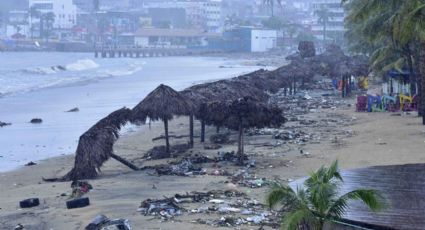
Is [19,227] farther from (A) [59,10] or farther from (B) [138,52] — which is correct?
(A) [59,10]

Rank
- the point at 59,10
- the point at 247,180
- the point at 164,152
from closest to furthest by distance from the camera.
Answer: the point at 247,180
the point at 164,152
the point at 59,10

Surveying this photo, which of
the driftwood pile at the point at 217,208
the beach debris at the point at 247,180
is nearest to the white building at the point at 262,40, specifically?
the beach debris at the point at 247,180

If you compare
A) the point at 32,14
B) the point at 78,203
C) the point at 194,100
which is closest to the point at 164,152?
the point at 194,100

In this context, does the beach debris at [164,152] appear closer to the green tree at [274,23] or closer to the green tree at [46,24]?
the green tree at [274,23]

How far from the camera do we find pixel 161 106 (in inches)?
819

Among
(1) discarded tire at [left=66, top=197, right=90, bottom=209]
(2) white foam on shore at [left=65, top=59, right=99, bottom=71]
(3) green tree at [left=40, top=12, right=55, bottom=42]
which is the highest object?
(3) green tree at [left=40, top=12, right=55, bottom=42]

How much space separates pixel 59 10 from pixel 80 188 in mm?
174630

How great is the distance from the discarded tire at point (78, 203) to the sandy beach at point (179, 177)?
123 millimetres

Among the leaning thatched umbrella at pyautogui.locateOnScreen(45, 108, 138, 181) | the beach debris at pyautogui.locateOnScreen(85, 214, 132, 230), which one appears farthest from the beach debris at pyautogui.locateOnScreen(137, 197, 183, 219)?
the leaning thatched umbrella at pyautogui.locateOnScreen(45, 108, 138, 181)

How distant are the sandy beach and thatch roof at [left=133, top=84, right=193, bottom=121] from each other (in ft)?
3.80

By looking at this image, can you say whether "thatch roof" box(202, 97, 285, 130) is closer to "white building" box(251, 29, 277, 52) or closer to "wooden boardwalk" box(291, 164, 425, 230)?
"wooden boardwalk" box(291, 164, 425, 230)

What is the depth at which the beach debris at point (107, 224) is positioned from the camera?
12172 mm

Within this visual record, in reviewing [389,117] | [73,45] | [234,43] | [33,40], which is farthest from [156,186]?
[33,40]

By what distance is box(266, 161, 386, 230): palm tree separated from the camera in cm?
877
